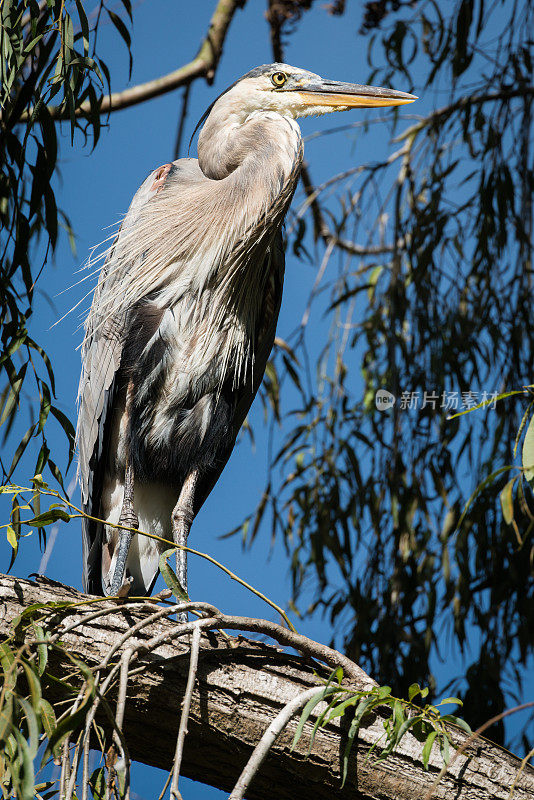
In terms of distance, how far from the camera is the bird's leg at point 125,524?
1.55 m

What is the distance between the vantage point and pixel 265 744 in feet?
2.37

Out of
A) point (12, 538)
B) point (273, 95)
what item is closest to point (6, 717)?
point (12, 538)

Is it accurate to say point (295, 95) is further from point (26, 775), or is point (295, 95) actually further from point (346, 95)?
point (26, 775)

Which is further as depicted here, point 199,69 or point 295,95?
point 199,69

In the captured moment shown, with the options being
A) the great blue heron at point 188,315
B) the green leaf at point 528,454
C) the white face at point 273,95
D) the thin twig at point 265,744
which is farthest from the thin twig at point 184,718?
the white face at point 273,95

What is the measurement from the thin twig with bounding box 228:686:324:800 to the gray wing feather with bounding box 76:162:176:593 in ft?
2.93

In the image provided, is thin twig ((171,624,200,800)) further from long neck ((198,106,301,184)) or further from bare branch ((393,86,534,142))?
bare branch ((393,86,534,142))

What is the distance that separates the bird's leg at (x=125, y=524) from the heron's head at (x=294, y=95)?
0.71m

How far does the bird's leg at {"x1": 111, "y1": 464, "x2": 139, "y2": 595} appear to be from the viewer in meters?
1.55

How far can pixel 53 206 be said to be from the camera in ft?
4.19

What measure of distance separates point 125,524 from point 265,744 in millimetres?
877

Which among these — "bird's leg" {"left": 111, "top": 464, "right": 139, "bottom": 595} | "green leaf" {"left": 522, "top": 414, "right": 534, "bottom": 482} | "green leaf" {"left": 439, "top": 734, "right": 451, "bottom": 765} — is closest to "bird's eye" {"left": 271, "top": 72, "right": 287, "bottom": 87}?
"bird's leg" {"left": 111, "top": 464, "right": 139, "bottom": 595}

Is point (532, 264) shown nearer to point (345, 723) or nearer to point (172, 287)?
point (172, 287)

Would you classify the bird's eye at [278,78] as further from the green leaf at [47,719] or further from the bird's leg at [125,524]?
the green leaf at [47,719]
